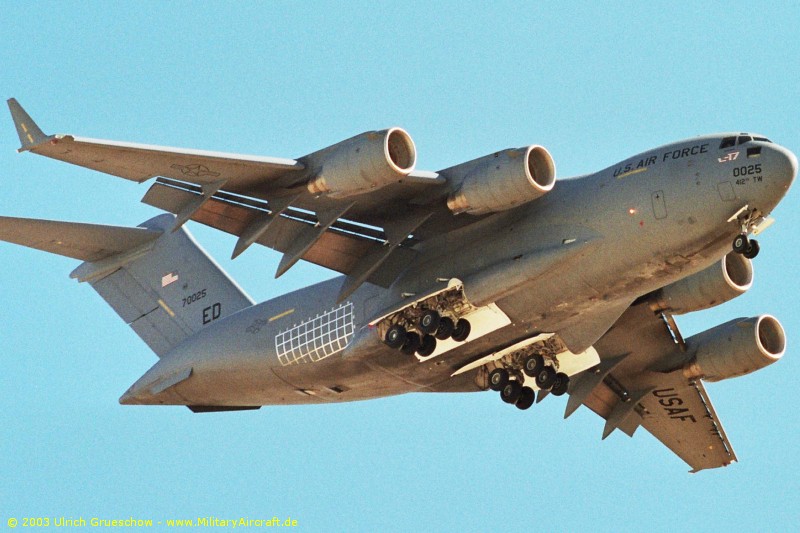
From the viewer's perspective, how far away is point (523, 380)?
741 inches

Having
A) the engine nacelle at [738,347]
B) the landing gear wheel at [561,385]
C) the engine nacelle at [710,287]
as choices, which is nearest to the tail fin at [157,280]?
the landing gear wheel at [561,385]

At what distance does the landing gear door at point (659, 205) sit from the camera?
15742 mm

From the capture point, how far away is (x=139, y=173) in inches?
627

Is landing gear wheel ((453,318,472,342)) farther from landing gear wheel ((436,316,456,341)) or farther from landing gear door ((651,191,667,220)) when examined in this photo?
landing gear door ((651,191,667,220))

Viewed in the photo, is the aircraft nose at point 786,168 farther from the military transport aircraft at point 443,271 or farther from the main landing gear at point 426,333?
the main landing gear at point 426,333

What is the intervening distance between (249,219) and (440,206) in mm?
2253

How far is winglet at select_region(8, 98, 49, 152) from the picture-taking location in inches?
588

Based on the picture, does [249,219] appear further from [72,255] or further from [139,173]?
[72,255]

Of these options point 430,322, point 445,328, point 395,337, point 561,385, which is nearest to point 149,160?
point 395,337

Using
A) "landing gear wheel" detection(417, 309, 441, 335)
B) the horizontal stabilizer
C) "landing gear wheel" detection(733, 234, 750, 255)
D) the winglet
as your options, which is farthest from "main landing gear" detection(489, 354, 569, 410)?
the winglet

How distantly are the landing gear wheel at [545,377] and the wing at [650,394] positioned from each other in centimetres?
175

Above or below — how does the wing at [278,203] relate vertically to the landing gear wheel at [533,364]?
above

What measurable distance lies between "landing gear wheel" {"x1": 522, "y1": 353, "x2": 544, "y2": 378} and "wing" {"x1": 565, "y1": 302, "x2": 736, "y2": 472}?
72.3 inches

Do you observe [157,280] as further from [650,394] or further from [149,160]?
[650,394]
